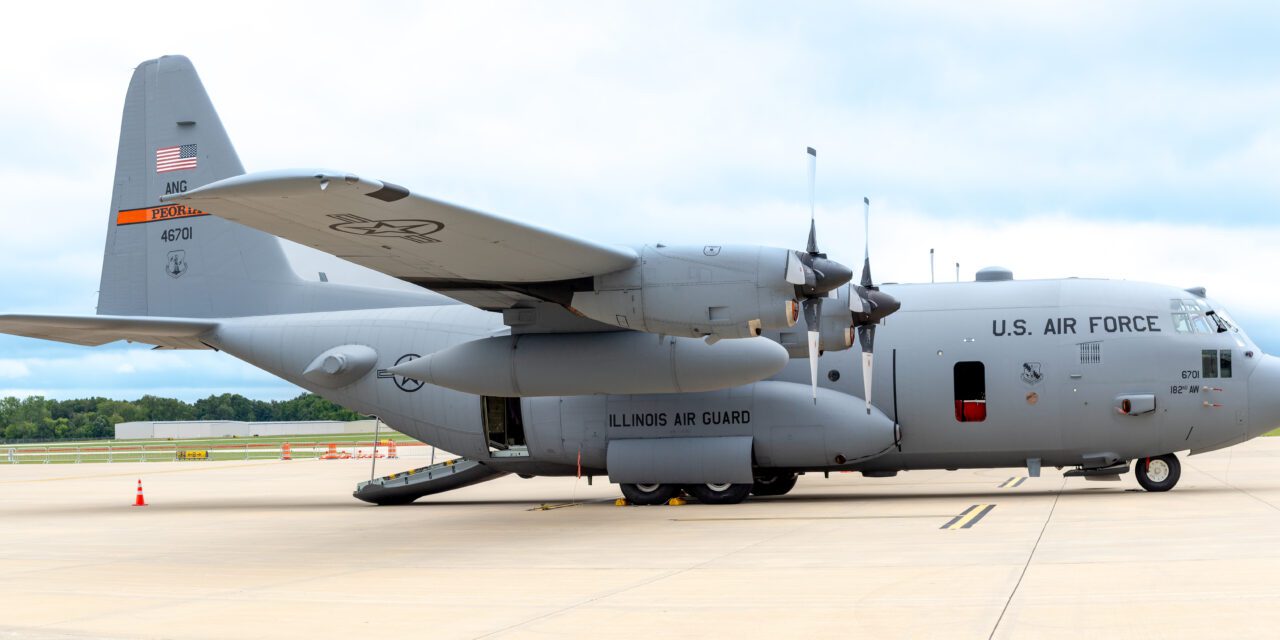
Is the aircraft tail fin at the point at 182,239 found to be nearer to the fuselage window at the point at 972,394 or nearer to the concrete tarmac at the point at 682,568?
the concrete tarmac at the point at 682,568

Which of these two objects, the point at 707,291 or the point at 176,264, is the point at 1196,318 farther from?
the point at 176,264

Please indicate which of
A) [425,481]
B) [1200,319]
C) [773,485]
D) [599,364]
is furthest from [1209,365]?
[425,481]

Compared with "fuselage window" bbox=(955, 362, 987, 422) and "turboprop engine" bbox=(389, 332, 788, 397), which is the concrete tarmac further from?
"turboprop engine" bbox=(389, 332, 788, 397)

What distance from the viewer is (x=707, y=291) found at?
1512 centimetres

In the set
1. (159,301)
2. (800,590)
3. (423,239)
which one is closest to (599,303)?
(423,239)

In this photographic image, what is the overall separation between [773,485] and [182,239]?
42.0 ft

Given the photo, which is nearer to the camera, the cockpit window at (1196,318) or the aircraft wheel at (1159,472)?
the cockpit window at (1196,318)

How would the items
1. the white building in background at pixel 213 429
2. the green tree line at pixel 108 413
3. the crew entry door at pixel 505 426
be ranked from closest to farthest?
the crew entry door at pixel 505 426, the white building in background at pixel 213 429, the green tree line at pixel 108 413

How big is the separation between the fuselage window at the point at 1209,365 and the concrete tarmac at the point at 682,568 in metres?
1.92

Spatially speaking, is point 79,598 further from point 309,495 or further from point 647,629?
point 309,495

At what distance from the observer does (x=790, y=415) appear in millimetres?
19359

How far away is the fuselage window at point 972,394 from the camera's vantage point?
1903 cm

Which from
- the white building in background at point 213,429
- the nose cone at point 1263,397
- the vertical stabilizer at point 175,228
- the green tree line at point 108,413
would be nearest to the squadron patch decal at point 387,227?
the vertical stabilizer at point 175,228

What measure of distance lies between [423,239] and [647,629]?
7.40m
